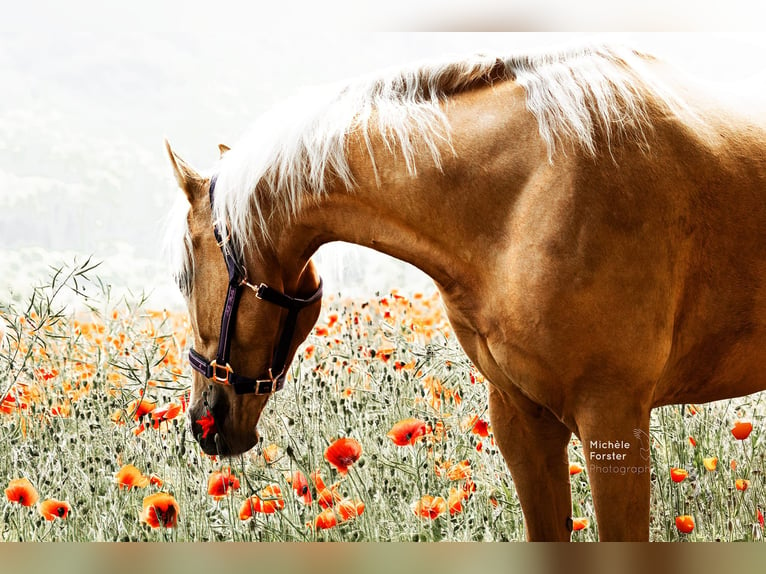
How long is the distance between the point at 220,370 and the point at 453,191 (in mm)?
576

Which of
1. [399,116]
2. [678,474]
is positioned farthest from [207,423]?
[678,474]

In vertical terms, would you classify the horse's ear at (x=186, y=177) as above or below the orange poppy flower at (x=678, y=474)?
above

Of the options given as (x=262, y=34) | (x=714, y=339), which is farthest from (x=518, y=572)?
(x=262, y=34)

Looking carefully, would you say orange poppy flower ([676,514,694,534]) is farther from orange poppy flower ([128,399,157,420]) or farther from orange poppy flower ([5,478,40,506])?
orange poppy flower ([5,478,40,506])

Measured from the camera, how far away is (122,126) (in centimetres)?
172

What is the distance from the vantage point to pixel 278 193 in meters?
1.33

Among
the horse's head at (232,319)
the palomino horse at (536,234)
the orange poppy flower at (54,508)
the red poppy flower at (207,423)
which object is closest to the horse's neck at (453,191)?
the palomino horse at (536,234)

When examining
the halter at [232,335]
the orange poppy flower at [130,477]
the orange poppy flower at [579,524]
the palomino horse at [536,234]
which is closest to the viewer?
the palomino horse at [536,234]

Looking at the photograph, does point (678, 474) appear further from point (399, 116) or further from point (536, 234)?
point (399, 116)

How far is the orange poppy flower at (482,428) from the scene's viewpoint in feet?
5.48

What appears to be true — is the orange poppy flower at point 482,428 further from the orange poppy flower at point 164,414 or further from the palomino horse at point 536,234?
the orange poppy flower at point 164,414

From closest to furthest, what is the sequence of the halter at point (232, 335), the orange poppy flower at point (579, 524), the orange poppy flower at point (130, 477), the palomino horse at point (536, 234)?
the palomino horse at point (536, 234)
the halter at point (232, 335)
the orange poppy flower at point (579, 524)
the orange poppy flower at point (130, 477)

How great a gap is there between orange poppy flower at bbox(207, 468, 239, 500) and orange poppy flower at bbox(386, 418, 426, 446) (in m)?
0.38

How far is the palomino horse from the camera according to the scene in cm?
118
